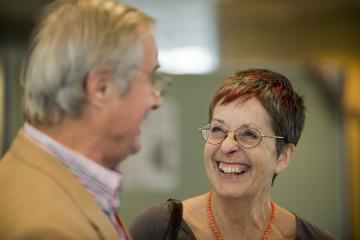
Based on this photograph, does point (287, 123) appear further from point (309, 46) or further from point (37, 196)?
point (309, 46)

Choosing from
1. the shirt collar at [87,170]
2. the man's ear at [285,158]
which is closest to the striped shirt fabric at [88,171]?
the shirt collar at [87,170]

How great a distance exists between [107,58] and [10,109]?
1.94m

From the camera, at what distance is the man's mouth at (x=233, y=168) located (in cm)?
142

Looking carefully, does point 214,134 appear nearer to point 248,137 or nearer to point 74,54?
point 248,137

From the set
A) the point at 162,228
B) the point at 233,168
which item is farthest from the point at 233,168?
the point at 162,228

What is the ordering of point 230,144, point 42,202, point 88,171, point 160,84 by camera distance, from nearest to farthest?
point 42,202
point 88,171
point 160,84
point 230,144

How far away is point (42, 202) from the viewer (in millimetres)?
1024

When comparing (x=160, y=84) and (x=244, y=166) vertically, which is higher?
(x=160, y=84)

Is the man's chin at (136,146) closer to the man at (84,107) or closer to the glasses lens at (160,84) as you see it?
the man at (84,107)

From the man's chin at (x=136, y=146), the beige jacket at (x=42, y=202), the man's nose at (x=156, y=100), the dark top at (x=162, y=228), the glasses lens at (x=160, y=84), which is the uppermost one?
the glasses lens at (x=160, y=84)

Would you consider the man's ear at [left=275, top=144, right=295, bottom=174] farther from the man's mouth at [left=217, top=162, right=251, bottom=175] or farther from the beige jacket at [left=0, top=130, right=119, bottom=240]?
the beige jacket at [left=0, top=130, right=119, bottom=240]

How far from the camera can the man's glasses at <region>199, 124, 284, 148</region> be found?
141 cm

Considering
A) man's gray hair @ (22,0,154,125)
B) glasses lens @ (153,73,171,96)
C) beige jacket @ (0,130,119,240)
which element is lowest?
beige jacket @ (0,130,119,240)

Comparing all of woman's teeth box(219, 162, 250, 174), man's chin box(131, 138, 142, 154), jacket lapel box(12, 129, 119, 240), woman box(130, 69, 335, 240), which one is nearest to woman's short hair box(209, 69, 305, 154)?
woman box(130, 69, 335, 240)
